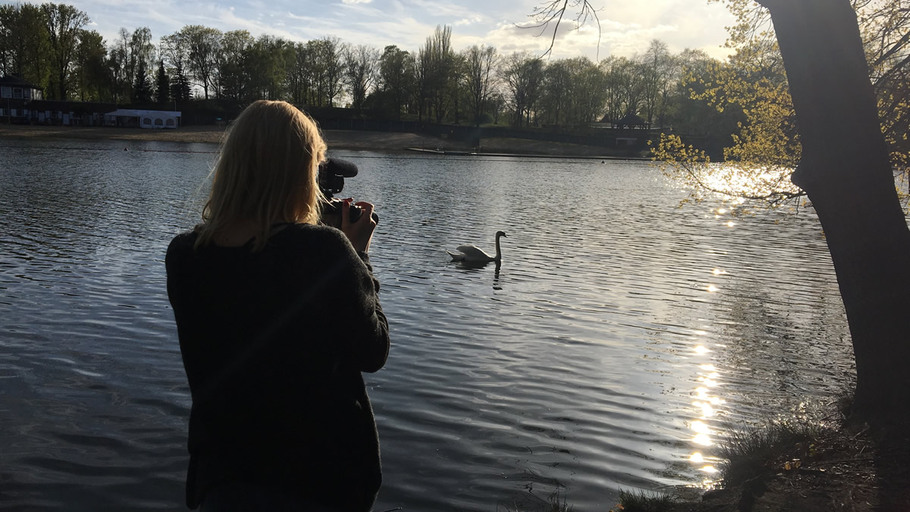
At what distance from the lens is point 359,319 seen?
2.23 metres

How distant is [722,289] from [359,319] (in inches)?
523

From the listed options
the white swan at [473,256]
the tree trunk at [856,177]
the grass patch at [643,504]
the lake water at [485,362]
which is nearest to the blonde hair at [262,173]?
the lake water at [485,362]

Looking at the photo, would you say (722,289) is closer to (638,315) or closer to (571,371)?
(638,315)

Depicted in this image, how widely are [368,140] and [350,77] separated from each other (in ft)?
75.8

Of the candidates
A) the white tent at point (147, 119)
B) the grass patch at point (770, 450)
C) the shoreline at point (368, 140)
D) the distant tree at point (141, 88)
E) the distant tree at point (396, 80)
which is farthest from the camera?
the distant tree at point (396, 80)

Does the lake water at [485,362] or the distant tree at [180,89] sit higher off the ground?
the distant tree at [180,89]

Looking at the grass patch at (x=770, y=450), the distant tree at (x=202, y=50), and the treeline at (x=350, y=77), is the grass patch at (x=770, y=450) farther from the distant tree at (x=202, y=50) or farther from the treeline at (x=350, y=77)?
the distant tree at (x=202, y=50)

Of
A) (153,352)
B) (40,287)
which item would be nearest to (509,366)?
A: (153,352)

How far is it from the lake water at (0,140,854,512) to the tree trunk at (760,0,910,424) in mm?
1719

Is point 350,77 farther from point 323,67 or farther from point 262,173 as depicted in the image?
point 262,173

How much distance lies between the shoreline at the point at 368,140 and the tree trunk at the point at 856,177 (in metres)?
73.3

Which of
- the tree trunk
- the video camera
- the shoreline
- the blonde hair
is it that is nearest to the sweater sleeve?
the blonde hair

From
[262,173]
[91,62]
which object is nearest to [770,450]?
[262,173]

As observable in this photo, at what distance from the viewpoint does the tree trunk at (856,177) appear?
17.9 ft
